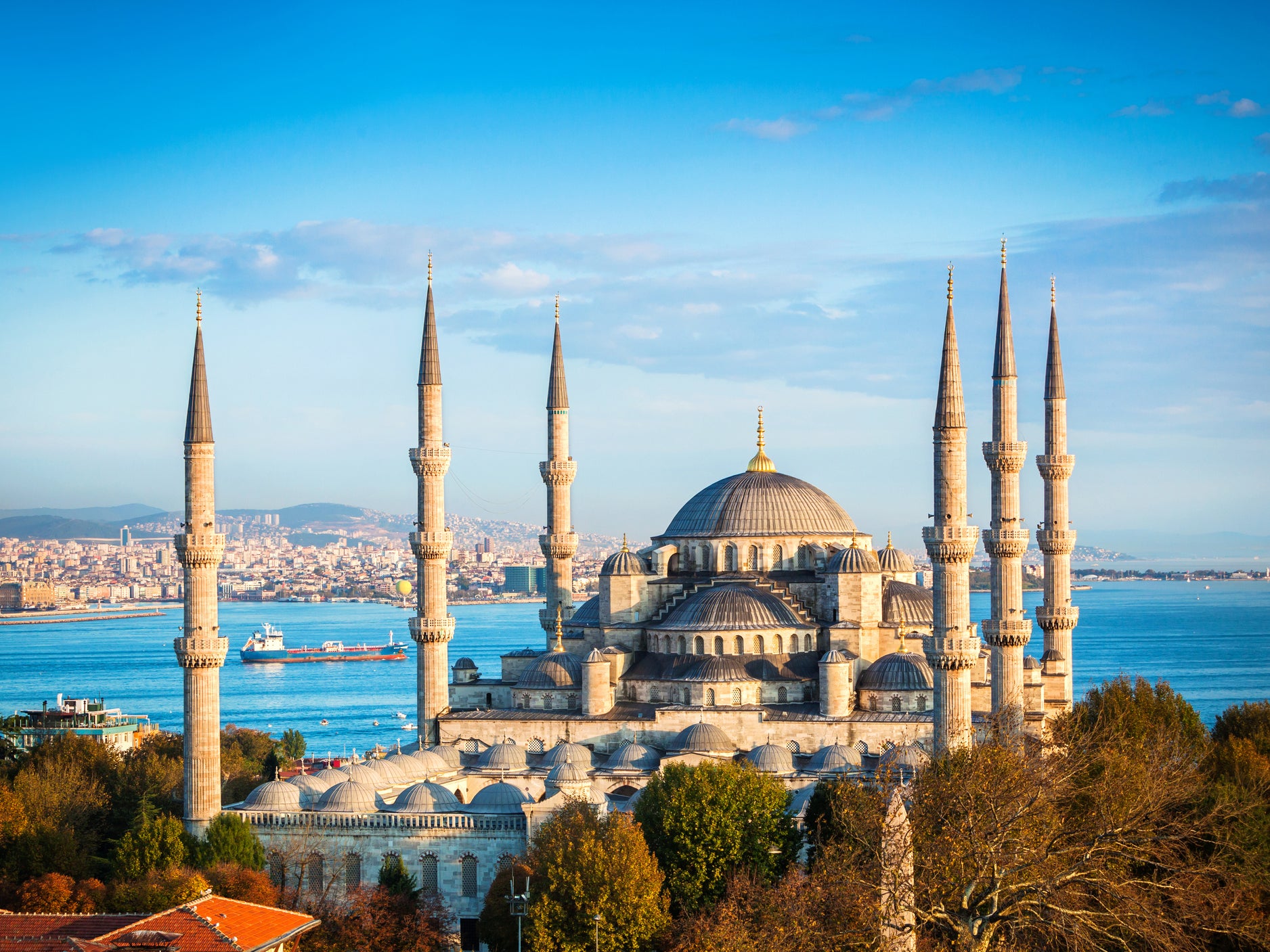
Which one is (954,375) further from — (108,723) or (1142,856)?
(108,723)

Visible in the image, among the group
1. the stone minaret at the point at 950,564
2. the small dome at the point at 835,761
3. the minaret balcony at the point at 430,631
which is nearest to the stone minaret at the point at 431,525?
the minaret balcony at the point at 430,631

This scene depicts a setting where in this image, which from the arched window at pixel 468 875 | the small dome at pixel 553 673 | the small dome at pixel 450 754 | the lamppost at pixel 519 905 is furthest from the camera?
the small dome at pixel 553 673

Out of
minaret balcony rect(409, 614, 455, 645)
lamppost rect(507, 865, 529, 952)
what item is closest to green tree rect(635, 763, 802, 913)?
lamppost rect(507, 865, 529, 952)

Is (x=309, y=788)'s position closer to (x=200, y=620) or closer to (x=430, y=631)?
(x=200, y=620)

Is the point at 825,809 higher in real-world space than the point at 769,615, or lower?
lower

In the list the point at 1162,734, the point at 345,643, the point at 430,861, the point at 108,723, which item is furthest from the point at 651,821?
the point at 345,643

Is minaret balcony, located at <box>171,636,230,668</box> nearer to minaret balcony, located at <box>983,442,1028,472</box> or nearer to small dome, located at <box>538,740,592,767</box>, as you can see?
small dome, located at <box>538,740,592,767</box>

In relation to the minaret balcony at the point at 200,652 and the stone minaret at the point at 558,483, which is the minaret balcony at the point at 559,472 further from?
the minaret balcony at the point at 200,652
